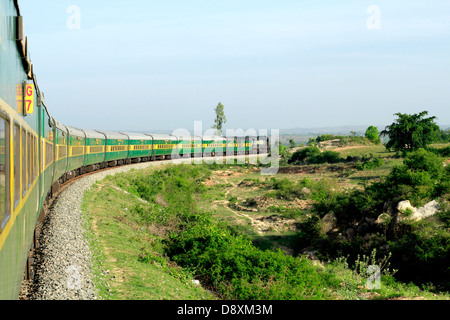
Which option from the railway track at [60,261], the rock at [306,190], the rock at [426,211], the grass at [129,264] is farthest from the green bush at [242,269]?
the rock at [306,190]

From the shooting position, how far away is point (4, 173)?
12.0ft

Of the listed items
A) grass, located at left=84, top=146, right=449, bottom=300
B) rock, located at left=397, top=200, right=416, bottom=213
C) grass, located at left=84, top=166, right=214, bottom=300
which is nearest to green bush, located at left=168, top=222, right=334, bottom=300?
grass, located at left=84, top=146, right=449, bottom=300

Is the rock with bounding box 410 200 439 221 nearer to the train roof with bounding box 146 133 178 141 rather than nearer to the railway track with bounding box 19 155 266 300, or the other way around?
the railway track with bounding box 19 155 266 300

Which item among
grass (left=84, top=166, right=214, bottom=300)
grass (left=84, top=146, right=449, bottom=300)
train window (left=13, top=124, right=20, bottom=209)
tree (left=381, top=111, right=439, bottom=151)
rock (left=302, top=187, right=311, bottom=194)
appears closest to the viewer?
train window (left=13, top=124, right=20, bottom=209)

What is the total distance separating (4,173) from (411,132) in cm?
4396

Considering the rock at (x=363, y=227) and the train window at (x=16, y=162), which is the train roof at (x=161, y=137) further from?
the train window at (x=16, y=162)

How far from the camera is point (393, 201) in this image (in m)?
18.3

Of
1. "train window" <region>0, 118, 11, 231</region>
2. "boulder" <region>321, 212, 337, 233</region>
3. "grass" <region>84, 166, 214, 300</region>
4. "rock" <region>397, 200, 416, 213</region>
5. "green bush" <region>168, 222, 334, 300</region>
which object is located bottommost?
"boulder" <region>321, 212, 337, 233</region>

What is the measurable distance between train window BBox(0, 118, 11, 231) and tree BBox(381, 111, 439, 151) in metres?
42.9

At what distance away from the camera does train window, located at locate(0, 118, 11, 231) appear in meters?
3.44

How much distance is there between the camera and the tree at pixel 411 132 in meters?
41.2

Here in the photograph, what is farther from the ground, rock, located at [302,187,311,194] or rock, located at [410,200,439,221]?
rock, located at [410,200,439,221]

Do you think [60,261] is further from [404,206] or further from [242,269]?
[404,206]
